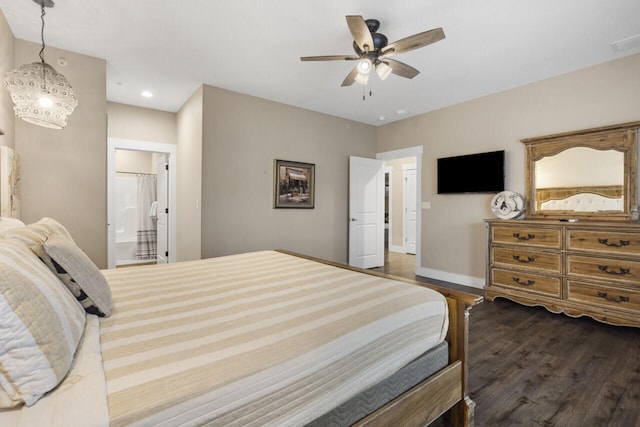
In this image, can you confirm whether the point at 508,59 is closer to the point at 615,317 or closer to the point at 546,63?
the point at 546,63

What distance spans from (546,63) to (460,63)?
0.91m

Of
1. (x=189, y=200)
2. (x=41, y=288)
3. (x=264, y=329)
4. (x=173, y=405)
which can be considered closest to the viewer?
(x=173, y=405)

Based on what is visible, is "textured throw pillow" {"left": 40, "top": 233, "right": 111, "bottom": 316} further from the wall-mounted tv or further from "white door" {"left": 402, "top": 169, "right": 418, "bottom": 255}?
"white door" {"left": 402, "top": 169, "right": 418, "bottom": 255}

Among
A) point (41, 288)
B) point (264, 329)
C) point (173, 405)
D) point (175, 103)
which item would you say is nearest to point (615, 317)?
point (264, 329)

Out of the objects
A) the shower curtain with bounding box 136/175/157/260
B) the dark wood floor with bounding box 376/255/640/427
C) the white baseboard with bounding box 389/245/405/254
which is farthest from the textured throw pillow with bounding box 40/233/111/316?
the white baseboard with bounding box 389/245/405/254

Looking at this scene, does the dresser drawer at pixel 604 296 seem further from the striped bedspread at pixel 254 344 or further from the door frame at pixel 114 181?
the door frame at pixel 114 181

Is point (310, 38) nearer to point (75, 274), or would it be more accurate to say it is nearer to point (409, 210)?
point (75, 274)

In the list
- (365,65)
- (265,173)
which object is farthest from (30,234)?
(265,173)

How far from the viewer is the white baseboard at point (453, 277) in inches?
160

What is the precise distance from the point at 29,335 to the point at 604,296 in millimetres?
3955

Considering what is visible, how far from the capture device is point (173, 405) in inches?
28.7

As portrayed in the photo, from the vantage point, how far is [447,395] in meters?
1.42

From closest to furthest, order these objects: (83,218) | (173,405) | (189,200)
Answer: (173,405)
(83,218)
(189,200)

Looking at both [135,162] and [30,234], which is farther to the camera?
[135,162]
